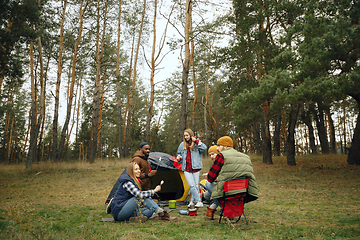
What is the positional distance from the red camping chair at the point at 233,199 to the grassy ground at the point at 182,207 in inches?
9.3

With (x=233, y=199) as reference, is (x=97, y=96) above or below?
above

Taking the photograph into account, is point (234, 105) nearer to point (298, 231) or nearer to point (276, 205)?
point (276, 205)

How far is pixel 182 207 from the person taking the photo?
593 cm

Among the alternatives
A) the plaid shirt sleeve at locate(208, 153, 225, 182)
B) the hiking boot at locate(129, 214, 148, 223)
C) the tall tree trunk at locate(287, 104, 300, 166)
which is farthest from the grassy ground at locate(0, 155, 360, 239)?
the tall tree trunk at locate(287, 104, 300, 166)

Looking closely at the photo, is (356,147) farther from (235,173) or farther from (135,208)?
(135,208)

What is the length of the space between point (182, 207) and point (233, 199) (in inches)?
85.4

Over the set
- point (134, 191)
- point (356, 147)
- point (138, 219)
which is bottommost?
point (138, 219)

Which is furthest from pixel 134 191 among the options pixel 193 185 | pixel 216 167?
pixel 193 185

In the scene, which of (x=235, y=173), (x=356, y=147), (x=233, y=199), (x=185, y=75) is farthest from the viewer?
(x=356, y=147)

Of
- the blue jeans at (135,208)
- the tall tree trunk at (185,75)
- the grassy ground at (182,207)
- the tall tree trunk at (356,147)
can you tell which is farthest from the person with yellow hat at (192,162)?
the tall tree trunk at (356,147)

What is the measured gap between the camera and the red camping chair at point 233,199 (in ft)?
13.0

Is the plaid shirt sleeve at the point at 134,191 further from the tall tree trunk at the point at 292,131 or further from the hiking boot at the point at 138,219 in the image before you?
the tall tree trunk at the point at 292,131

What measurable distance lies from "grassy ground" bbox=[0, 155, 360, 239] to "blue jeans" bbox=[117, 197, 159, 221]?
190mm

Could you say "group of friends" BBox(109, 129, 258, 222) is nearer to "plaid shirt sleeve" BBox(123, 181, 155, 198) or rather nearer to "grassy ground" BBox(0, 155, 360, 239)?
"plaid shirt sleeve" BBox(123, 181, 155, 198)
